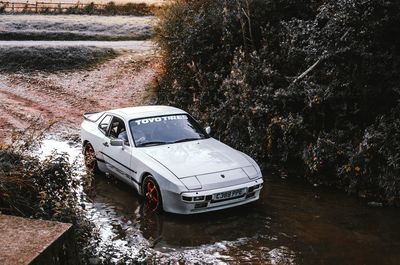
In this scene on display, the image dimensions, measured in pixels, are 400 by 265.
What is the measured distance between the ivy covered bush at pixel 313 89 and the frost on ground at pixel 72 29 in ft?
38.8

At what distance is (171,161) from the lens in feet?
27.5

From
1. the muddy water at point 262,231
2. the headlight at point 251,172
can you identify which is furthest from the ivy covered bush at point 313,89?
the headlight at point 251,172

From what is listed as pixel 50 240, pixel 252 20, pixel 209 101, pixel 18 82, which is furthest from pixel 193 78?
pixel 50 240

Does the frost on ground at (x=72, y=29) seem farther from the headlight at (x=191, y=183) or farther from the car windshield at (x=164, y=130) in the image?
the headlight at (x=191, y=183)

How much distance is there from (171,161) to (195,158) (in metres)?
0.44

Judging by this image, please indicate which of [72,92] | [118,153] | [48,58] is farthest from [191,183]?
[48,58]

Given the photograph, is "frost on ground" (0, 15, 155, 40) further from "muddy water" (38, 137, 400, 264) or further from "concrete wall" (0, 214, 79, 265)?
"concrete wall" (0, 214, 79, 265)

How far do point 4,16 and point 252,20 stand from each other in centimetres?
2185

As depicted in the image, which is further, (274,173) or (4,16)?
(4,16)

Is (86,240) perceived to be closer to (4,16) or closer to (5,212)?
(5,212)

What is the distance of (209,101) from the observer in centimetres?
1392

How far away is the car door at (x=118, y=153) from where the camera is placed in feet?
29.9

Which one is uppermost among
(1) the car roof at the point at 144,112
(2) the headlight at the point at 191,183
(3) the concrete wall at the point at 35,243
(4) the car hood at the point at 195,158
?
(1) the car roof at the point at 144,112

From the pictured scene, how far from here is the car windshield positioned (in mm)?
9211
